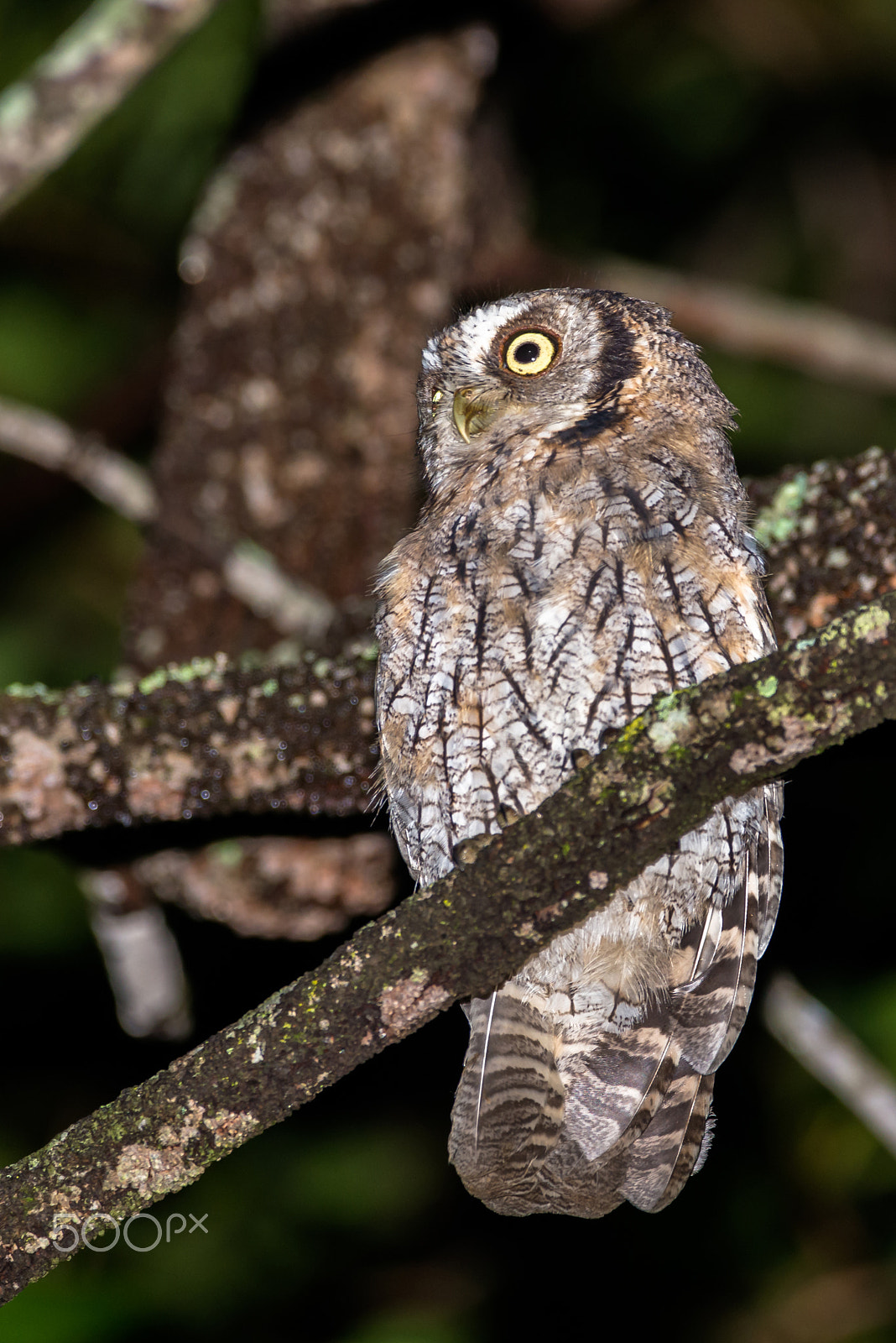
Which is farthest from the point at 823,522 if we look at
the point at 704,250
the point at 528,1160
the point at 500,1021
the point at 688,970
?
the point at 704,250

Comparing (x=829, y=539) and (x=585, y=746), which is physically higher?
(x=829, y=539)

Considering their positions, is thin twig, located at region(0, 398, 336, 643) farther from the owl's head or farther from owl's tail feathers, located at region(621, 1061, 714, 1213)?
owl's tail feathers, located at region(621, 1061, 714, 1213)

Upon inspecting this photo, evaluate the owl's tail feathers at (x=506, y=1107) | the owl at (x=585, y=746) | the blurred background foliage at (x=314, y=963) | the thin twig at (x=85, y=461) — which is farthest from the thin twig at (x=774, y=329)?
the owl's tail feathers at (x=506, y=1107)

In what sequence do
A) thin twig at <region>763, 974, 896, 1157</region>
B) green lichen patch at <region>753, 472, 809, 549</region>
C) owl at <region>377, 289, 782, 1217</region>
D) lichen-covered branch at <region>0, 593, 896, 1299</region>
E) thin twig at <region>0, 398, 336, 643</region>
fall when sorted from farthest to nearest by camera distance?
thin twig at <region>0, 398, 336, 643</region> < thin twig at <region>763, 974, 896, 1157</region> < green lichen patch at <region>753, 472, 809, 549</region> < owl at <region>377, 289, 782, 1217</region> < lichen-covered branch at <region>0, 593, 896, 1299</region>

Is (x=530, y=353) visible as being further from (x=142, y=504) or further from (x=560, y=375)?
(x=142, y=504)

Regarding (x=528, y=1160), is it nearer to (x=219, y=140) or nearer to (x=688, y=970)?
(x=688, y=970)

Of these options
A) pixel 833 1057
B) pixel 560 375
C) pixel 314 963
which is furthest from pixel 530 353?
pixel 314 963

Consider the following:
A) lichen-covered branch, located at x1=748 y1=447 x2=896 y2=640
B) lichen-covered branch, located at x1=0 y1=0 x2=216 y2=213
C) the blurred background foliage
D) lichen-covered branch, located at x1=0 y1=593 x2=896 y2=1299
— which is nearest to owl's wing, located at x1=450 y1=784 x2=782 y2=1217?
lichen-covered branch, located at x1=748 y1=447 x2=896 y2=640
